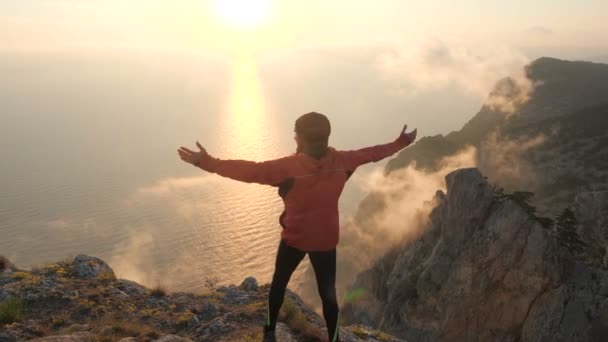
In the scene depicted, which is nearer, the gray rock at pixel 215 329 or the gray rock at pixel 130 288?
the gray rock at pixel 215 329

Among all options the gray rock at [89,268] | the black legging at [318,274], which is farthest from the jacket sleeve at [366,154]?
the gray rock at [89,268]

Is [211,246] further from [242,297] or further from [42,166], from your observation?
[42,166]

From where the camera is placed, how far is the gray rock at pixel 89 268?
1484cm

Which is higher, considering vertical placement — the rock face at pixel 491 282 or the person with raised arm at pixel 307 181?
the person with raised arm at pixel 307 181

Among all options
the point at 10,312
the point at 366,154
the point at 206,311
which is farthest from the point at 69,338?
the point at 366,154

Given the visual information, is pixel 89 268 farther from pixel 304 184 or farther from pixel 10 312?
pixel 304 184

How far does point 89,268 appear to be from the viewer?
1516 centimetres

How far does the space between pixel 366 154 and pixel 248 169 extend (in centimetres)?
219

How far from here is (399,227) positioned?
224ft

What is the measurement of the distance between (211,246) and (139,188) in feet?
241

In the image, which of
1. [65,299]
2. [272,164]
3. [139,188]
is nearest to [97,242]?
[139,188]

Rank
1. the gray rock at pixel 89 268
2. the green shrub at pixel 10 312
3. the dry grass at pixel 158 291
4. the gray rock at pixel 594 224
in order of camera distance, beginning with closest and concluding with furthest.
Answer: the green shrub at pixel 10 312 → the dry grass at pixel 158 291 → the gray rock at pixel 89 268 → the gray rock at pixel 594 224

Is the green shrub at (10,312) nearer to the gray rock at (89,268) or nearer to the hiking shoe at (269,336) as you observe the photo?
the gray rock at (89,268)

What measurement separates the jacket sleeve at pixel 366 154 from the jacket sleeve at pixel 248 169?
3.64ft
